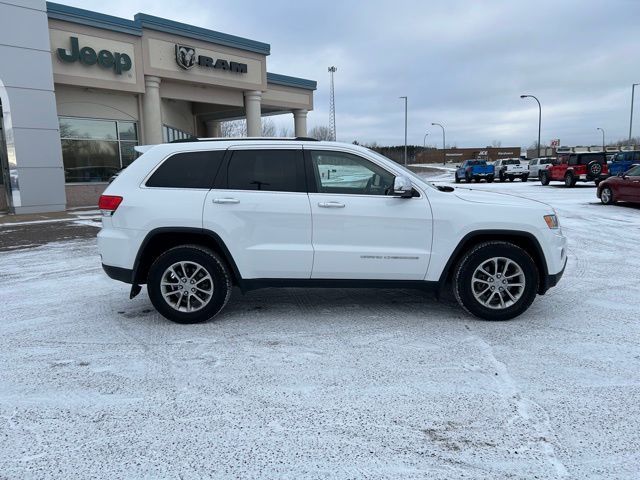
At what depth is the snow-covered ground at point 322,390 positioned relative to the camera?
2737mm

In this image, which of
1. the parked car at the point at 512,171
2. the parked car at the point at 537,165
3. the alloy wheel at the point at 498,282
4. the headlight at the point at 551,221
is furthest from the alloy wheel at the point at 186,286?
the parked car at the point at 512,171

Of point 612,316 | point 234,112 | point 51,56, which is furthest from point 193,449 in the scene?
point 234,112

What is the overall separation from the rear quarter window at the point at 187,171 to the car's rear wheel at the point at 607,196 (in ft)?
50.7

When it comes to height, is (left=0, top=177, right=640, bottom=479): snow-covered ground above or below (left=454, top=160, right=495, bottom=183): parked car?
below

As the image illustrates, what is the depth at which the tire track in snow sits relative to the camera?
2.72m

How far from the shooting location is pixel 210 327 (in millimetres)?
4840

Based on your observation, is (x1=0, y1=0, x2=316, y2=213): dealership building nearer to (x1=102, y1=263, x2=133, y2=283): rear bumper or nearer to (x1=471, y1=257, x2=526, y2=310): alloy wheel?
(x1=102, y1=263, x2=133, y2=283): rear bumper

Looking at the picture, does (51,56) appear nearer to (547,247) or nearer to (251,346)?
(251,346)

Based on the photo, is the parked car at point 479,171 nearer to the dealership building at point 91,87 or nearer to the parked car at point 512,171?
the parked car at point 512,171

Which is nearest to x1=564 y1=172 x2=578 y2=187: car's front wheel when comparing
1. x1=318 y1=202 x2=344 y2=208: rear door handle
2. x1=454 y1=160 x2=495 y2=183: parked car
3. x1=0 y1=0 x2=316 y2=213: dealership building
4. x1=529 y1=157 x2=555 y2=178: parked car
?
x1=529 y1=157 x2=555 y2=178: parked car

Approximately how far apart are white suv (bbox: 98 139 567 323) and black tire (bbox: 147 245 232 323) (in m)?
0.01

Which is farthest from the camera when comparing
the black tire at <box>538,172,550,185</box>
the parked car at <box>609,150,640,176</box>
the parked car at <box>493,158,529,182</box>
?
the parked car at <box>493,158,529,182</box>

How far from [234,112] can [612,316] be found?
24769 mm

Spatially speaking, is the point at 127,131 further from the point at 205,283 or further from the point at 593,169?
the point at 593,169
